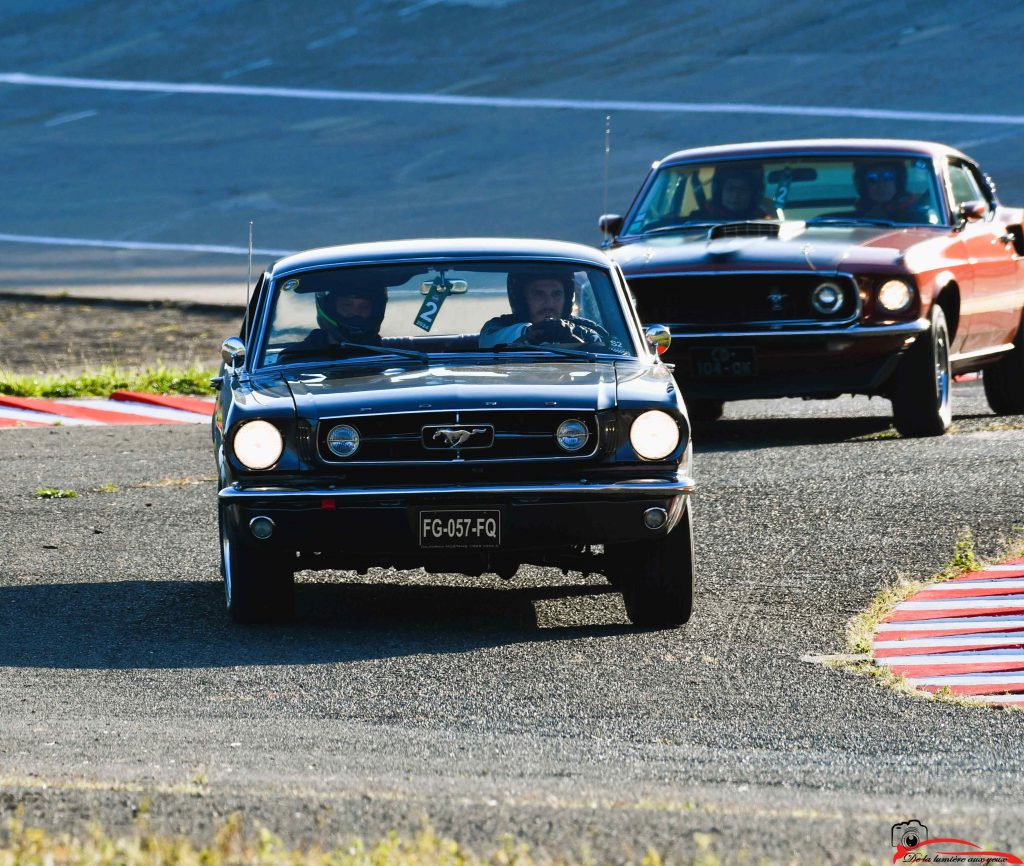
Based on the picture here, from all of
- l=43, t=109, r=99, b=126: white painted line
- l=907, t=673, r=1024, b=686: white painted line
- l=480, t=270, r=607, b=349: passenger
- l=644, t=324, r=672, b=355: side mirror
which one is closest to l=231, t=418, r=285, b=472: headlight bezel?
l=480, t=270, r=607, b=349: passenger

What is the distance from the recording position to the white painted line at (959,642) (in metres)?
7.21

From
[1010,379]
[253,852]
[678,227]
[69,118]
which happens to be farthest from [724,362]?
[69,118]

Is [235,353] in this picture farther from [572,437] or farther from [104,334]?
[104,334]

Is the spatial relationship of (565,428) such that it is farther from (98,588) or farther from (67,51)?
(67,51)

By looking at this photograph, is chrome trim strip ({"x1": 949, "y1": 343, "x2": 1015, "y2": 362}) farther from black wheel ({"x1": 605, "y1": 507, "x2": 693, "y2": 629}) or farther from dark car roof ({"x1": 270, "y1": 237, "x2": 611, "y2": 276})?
black wheel ({"x1": 605, "y1": 507, "x2": 693, "y2": 629})

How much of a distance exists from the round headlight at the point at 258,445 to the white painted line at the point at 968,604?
2.42m

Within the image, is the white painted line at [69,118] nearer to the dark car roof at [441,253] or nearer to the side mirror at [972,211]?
the side mirror at [972,211]

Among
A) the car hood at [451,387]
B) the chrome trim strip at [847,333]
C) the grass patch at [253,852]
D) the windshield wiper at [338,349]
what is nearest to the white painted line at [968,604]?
the car hood at [451,387]

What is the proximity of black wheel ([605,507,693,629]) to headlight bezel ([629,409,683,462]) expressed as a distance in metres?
0.26

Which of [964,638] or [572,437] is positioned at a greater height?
[572,437]

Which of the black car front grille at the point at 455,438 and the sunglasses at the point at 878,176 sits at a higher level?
the sunglasses at the point at 878,176

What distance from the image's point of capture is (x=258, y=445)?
286 inches

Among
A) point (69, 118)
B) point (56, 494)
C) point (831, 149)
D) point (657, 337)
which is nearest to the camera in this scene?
point (657, 337)

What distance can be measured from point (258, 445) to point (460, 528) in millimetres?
779
